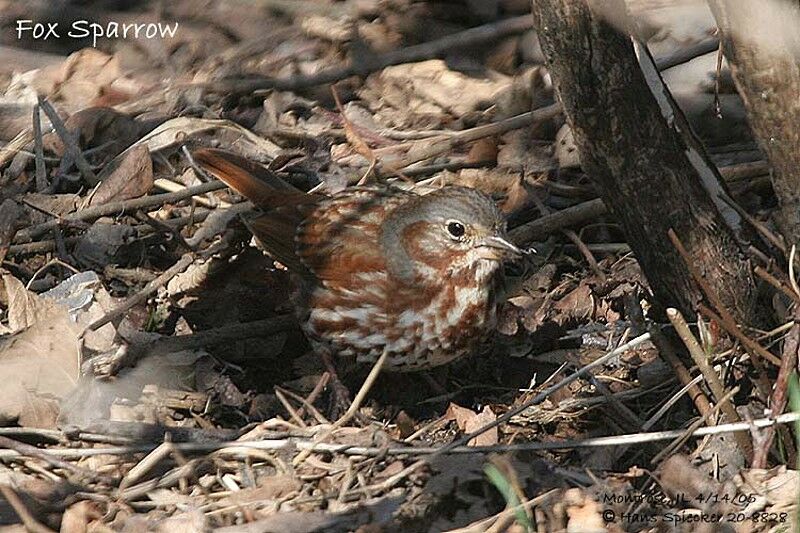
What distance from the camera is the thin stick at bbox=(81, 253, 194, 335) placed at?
15.6 feet

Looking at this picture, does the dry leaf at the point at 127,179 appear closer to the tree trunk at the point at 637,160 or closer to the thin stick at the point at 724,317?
the tree trunk at the point at 637,160

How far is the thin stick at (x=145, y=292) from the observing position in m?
4.75

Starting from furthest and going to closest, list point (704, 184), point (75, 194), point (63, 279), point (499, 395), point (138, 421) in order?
1. point (75, 194)
2. point (63, 279)
3. point (499, 395)
4. point (138, 421)
5. point (704, 184)

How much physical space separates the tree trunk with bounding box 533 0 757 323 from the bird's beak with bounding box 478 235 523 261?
2.09 feet

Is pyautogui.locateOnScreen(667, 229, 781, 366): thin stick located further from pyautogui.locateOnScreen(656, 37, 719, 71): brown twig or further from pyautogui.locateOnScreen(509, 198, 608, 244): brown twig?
pyautogui.locateOnScreen(656, 37, 719, 71): brown twig

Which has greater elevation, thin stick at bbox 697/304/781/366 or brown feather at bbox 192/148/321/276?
brown feather at bbox 192/148/321/276

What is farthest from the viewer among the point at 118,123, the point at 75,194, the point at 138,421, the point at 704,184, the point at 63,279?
the point at 118,123

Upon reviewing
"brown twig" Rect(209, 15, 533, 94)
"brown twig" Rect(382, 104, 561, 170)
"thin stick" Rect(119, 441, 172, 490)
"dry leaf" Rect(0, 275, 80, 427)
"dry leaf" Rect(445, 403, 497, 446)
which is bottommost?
"dry leaf" Rect(445, 403, 497, 446)

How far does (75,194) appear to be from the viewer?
5.75 metres

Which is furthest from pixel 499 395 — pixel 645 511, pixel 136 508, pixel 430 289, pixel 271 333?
pixel 136 508

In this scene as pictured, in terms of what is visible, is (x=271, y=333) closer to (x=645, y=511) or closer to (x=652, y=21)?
(x=645, y=511)

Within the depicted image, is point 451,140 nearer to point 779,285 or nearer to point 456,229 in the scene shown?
point 456,229

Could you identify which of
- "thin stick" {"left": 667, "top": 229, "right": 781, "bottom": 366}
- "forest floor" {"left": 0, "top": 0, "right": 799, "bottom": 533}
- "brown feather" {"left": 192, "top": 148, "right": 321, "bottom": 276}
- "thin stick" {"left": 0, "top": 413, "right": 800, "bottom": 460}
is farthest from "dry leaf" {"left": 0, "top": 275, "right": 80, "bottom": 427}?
"thin stick" {"left": 667, "top": 229, "right": 781, "bottom": 366}

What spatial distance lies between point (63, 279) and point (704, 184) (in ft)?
8.88
